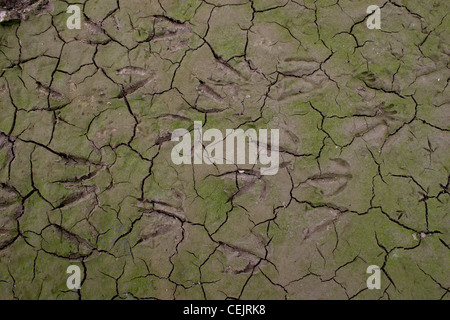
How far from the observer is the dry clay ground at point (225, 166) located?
289cm

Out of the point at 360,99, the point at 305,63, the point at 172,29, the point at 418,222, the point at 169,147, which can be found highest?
the point at 172,29

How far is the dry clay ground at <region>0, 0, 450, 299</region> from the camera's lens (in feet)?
9.48

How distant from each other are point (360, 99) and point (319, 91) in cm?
33

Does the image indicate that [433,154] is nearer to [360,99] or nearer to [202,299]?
[360,99]

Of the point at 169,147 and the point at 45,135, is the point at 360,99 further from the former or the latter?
the point at 45,135

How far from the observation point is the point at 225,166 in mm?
3018

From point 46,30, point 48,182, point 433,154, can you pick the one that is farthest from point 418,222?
point 46,30

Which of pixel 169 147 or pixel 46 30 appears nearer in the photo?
pixel 169 147

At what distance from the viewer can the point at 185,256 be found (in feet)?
9.56

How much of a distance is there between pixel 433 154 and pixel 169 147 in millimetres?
2047

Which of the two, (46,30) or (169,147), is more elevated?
(46,30)
